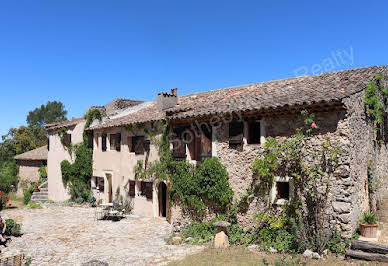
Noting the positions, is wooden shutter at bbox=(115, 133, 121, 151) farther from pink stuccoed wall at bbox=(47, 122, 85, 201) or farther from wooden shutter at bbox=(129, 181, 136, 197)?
pink stuccoed wall at bbox=(47, 122, 85, 201)

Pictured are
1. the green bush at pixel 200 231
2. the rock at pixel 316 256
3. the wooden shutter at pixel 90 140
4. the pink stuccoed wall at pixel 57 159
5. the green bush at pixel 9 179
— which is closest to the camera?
the rock at pixel 316 256

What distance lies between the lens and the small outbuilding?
2760 centimetres

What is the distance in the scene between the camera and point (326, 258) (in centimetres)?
888

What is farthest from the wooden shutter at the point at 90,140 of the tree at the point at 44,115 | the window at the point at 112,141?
the tree at the point at 44,115

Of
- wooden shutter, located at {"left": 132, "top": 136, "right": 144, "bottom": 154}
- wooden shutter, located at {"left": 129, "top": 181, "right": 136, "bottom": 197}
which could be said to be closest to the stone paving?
wooden shutter, located at {"left": 129, "top": 181, "right": 136, "bottom": 197}

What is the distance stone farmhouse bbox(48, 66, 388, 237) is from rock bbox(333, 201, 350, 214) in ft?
Result: 0.09

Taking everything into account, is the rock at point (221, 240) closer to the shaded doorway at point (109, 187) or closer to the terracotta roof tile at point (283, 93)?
the terracotta roof tile at point (283, 93)

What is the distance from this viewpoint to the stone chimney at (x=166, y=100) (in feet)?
53.1

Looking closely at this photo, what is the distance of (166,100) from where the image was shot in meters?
16.4

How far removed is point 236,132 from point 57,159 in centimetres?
1767

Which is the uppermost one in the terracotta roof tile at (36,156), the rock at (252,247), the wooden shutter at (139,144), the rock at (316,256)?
the wooden shutter at (139,144)

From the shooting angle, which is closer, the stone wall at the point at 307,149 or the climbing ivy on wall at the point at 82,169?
the stone wall at the point at 307,149

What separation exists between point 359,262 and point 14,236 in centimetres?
1270

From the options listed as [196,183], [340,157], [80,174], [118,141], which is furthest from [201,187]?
[80,174]
